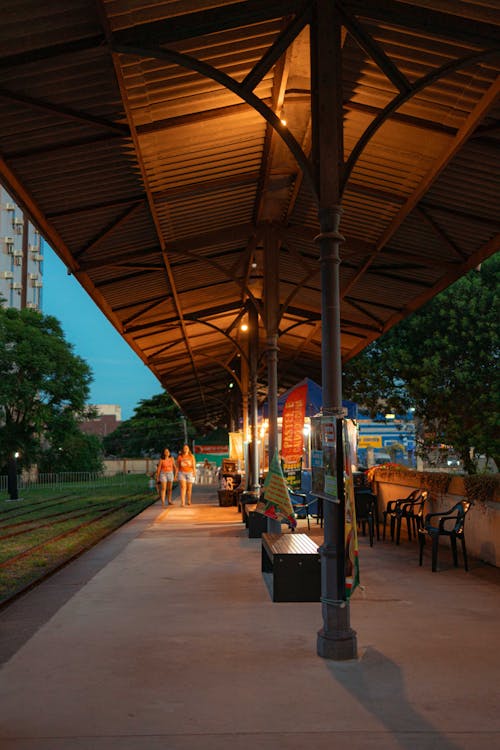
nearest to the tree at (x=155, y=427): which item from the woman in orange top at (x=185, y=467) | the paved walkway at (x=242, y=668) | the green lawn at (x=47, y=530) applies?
the green lawn at (x=47, y=530)

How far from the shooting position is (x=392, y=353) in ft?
93.7

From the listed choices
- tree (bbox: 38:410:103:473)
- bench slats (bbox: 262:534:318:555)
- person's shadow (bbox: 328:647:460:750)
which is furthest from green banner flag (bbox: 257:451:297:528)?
tree (bbox: 38:410:103:473)

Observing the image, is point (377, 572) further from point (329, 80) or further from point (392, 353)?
point (392, 353)

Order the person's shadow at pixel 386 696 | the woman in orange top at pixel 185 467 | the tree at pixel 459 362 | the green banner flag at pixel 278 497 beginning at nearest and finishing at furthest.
A: the person's shadow at pixel 386 696 → the green banner flag at pixel 278 497 → the woman in orange top at pixel 185 467 → the tree at pixel 459 362

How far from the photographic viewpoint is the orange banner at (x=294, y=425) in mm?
15211

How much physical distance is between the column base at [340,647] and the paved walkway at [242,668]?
10 cm

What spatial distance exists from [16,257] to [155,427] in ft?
89.3

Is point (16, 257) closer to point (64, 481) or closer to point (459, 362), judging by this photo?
point (64, 481)

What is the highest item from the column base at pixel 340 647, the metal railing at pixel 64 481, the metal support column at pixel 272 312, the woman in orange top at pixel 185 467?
the metal support column at pixel 272 312

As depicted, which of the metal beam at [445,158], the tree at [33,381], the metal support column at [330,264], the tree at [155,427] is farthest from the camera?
the tree at [155,427]

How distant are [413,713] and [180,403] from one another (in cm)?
3370

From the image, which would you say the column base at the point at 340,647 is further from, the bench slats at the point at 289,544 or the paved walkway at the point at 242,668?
the bench slats at the point at 289,544

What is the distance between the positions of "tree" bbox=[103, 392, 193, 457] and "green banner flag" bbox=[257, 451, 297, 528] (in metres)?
71.2

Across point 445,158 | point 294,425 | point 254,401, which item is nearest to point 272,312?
point 294,425
